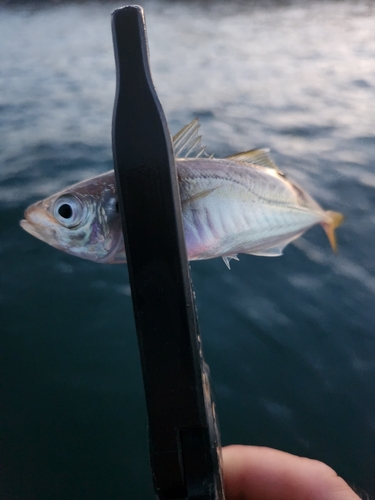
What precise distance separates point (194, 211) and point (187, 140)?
0.43 feet

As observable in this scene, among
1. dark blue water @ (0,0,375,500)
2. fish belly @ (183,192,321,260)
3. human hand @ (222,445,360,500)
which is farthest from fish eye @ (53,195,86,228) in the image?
dark blue water @ (0,0,375,500)

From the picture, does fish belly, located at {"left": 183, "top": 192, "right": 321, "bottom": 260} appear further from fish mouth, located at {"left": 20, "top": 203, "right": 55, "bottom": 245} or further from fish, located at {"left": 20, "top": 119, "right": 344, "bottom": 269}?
fish mouth, located at {"left": 20, "top": 203, "right": 55, "bottom": 245}

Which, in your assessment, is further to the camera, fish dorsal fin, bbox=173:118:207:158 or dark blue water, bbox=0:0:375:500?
dark blue water, bbox=0:0:375:500

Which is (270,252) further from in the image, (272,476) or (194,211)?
(272,476)

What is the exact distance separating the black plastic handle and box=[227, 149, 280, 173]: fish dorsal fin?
0.20m

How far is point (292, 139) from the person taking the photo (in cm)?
396

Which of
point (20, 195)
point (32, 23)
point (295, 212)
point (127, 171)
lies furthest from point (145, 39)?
point (32, 23)

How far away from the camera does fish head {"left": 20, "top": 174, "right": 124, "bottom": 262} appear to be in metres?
0.67

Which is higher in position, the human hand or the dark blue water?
the dark blue water

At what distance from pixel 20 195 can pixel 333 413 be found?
9.14ft

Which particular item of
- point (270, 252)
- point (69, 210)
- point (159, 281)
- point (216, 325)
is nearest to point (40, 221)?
point (69, 210)

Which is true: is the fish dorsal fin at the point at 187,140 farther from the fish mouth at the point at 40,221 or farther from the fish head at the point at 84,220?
the fish mouth at the point at 40,221

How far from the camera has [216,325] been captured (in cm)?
249

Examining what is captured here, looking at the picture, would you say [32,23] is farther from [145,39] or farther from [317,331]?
[145,39]
